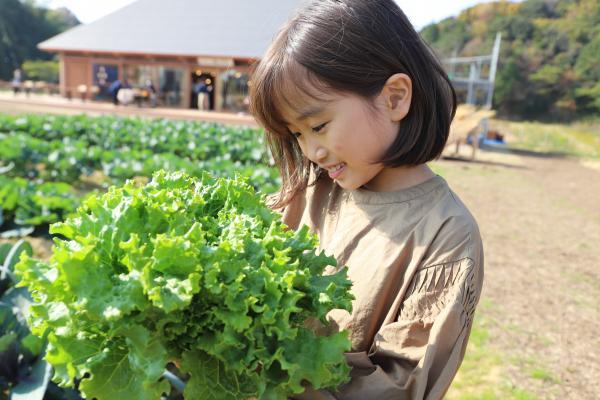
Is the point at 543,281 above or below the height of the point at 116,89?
below

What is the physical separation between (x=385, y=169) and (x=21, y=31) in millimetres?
65953

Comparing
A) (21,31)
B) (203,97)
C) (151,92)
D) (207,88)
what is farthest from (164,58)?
(21,31)

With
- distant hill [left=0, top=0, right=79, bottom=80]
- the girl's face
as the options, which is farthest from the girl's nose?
distant hill [left=0, top=0, right=79, bottom=80]

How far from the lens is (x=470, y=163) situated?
20062 millimetres

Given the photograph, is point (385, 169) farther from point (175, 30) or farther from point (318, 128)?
point (175, 30)

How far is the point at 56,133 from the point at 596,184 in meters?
17.0

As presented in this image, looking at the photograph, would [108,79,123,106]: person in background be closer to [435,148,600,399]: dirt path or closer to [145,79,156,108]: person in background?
[145,79,156,108]: person in background

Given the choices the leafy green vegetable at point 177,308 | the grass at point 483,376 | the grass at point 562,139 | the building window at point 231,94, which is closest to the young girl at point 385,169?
the leafy green vegetable at point 177,308

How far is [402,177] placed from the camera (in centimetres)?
181

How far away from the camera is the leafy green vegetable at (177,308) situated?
1.23 m

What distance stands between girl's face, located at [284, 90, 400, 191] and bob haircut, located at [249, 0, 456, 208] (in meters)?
0.03

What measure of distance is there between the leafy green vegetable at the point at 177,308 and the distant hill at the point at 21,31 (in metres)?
58.9

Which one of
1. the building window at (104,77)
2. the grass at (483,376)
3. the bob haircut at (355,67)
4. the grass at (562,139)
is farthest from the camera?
the grass at (562,139)

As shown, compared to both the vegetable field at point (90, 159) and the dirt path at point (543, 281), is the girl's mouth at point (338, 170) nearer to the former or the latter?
the vegetable field at point (90, 159)
